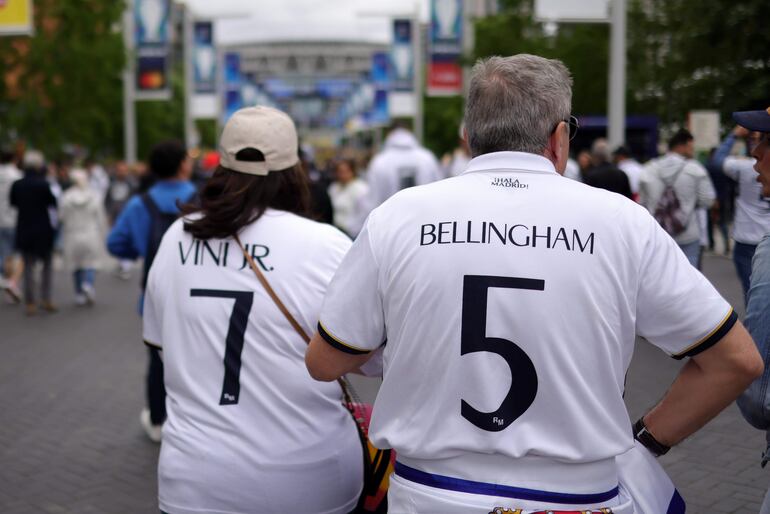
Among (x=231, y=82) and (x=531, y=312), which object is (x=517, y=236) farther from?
(x=231, y=82)

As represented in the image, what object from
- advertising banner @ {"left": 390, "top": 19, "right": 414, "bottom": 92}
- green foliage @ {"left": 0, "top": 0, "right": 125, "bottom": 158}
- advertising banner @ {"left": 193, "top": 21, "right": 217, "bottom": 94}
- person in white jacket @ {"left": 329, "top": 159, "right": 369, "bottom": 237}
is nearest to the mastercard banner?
person in white jacket @ {"left": 329, "top": 159, "right": 369, "bottom": 237}

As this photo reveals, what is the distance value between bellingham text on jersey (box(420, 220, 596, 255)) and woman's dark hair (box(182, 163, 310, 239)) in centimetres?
102

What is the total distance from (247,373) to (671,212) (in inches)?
264

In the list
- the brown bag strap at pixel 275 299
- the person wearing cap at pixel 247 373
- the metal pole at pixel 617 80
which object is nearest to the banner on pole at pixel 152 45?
the metal pole at pixel 617 80

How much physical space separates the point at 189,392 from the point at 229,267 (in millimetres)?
379

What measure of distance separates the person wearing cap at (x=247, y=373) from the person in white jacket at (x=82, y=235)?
428 inches

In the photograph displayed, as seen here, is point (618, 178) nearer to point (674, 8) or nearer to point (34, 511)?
point (34, 511)

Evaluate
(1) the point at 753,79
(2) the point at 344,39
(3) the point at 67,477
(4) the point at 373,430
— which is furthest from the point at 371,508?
(2) the point at 344,39

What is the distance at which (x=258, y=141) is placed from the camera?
3146mm

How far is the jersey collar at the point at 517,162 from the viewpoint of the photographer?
222 centimetres

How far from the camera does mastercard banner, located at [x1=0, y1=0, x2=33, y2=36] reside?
14.4 metres

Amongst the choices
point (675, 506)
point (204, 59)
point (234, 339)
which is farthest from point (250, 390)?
point (204, 59)

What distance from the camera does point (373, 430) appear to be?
90.7 inches

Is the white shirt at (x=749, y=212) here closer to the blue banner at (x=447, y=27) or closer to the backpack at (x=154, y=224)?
the backpack at (x=154, y=224)
